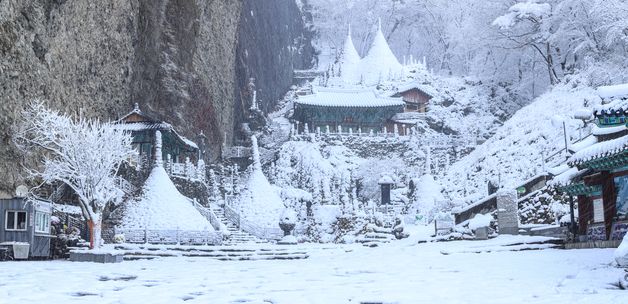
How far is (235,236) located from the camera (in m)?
31.8

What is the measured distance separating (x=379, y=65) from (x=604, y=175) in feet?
168

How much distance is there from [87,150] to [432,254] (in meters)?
13.5

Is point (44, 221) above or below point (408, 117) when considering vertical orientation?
below

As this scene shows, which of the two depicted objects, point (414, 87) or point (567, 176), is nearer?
point (567, 176)

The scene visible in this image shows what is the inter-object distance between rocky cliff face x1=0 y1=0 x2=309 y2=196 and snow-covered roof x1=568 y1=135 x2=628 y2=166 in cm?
1806

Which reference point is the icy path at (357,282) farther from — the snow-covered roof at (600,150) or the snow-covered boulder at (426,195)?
the snow-covered boulder at (426,195)

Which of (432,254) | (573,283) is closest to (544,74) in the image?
(432,254)

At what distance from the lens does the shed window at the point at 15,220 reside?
2159cm

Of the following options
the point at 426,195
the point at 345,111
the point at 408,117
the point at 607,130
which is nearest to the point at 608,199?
the point at 607,130

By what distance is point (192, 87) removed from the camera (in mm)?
42469

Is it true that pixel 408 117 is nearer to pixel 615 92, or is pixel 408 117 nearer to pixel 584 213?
pixel 584 213

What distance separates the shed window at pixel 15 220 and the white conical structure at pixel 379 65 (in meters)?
48.0

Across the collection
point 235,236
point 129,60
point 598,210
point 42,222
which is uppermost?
point 129,60

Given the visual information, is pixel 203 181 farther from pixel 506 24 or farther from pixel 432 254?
pixel 506 24
